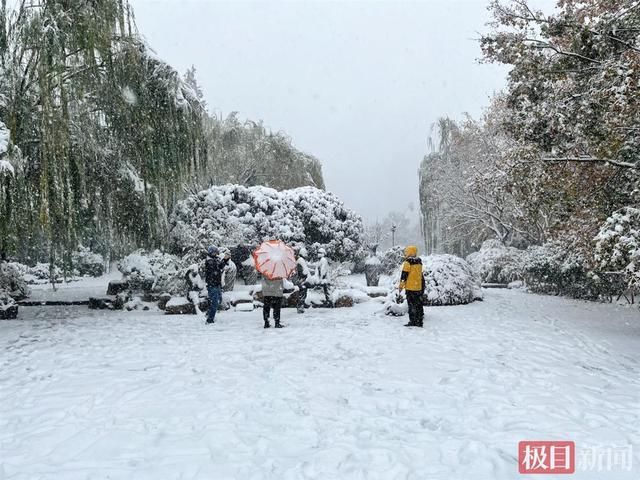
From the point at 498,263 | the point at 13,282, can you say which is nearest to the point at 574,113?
the point at 498,263

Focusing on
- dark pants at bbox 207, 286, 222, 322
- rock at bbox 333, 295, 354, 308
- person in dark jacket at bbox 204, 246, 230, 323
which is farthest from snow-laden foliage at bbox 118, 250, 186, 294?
rock at bbox 333, 295, 354, 308

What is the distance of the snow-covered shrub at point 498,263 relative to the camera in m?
17.8

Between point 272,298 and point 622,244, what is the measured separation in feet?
18.6

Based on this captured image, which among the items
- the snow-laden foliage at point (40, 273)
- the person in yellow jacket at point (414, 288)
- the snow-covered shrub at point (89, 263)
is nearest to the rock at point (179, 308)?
the person in yellow jacket at point (414, 288)

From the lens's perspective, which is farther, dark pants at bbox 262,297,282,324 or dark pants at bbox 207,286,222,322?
dark pants at bbox 207,286,222,322

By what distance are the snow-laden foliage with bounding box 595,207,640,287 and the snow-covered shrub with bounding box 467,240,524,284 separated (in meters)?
11.5

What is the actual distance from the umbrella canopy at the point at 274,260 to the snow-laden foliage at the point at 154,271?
13.3ft

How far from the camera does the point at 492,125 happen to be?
62.8 ft

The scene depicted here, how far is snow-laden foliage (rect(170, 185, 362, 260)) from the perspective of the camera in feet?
39.9

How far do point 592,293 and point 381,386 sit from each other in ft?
38.1

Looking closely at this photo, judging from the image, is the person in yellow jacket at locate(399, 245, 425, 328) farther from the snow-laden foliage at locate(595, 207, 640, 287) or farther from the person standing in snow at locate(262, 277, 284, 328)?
the snow-laden foliage at locate(595, 207, 640, 287)

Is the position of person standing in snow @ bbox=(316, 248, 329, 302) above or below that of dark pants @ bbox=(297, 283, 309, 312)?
above

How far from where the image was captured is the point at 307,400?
172 inches

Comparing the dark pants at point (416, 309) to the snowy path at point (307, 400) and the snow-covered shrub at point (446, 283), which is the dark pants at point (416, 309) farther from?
the snow-covered shrub at point (446, 283)
